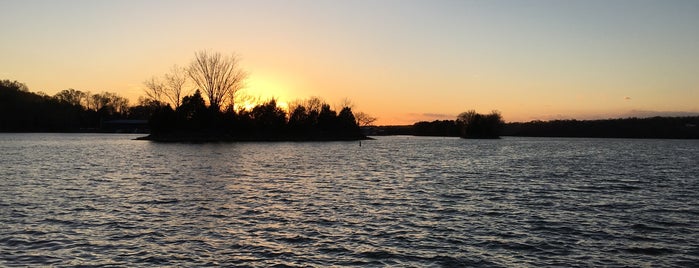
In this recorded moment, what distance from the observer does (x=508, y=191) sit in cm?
3066

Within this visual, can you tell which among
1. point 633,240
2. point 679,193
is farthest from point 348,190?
point 679,193

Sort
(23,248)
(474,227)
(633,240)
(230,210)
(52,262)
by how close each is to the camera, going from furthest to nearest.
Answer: (230,210) < (474,227) < (633,240) < (23,248) < (52,262)

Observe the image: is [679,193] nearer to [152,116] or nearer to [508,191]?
[508,191]

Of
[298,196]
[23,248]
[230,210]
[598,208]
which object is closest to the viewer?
[23,248]

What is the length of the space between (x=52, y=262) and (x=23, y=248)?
221 centimetres

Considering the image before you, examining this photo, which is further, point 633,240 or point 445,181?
point 445,181

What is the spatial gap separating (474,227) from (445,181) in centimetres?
1789

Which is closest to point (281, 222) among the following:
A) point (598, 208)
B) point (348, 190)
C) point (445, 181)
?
point (348, 190)

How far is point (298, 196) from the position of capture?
88.7 feet

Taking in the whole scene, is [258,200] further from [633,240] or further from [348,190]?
[633,240]

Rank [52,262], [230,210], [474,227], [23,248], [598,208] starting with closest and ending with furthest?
[52,262] → [23,248] → [474,227] → [230,210] → [598,208]

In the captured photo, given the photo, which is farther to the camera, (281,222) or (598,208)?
(598,208)

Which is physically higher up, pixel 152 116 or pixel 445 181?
pixel 152 116

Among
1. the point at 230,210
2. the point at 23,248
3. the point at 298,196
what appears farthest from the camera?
the point at 298,196
